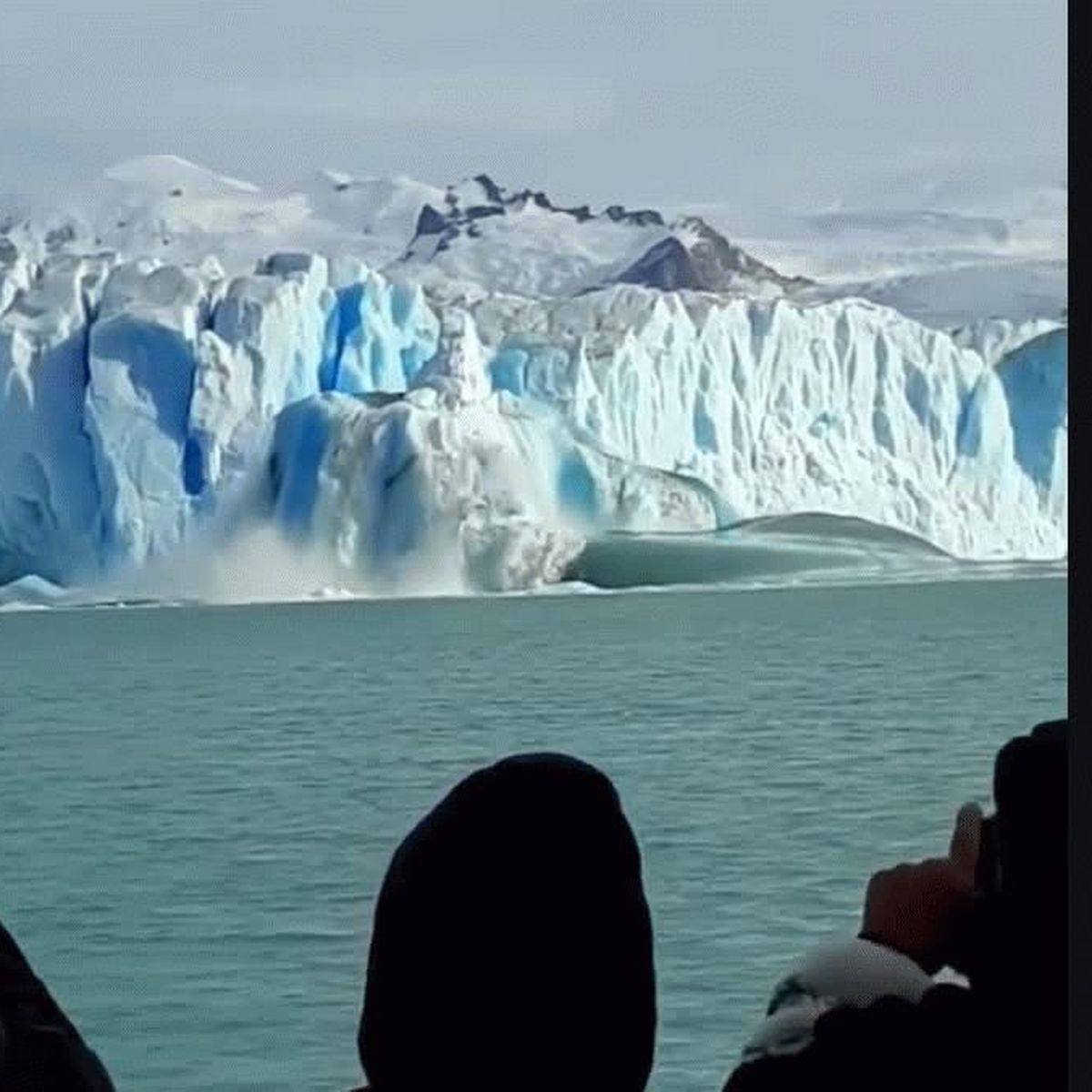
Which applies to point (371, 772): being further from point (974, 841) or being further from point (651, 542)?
point (974, 841)

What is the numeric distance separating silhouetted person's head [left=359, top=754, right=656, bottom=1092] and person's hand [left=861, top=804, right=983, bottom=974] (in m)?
0.07

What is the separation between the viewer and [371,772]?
35.7ft

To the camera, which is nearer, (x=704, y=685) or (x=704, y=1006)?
(x=704, y=1006)

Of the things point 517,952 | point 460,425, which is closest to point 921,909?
point 517,952

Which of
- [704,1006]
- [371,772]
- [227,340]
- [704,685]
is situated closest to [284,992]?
[704,1006]

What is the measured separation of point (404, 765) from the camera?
36.0 ft

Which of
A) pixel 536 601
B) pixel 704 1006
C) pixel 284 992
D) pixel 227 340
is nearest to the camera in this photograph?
pixel 704 1006

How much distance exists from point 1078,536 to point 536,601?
40.0 feet

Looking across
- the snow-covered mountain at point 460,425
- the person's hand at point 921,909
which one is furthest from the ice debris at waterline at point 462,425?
the person's hand at point 921,909

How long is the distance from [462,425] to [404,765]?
1.95m

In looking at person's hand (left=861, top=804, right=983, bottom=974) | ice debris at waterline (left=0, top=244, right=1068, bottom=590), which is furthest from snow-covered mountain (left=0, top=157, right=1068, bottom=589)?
person's hand (left=861, top=804, right=983, bottom=974)

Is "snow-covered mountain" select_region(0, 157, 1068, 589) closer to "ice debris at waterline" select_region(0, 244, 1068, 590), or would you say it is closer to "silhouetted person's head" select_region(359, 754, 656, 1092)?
"ice debris at waterline" select_region(0, 244, 1068, 590)

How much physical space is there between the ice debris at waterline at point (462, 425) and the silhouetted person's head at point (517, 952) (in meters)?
8.20

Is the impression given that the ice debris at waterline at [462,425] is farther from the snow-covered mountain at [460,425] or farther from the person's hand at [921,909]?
the person's hand at [921,909]
